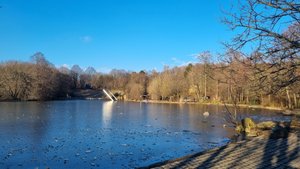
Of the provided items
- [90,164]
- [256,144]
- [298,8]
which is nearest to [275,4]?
[298,8]

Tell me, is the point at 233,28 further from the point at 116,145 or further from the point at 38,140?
the point at 38,140

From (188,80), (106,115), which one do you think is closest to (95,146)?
(106,115)

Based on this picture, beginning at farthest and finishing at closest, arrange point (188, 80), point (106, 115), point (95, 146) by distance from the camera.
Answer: point (188, 80), point (106, 115), point (95, 146)

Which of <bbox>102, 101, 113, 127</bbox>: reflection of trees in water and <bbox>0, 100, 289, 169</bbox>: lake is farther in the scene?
<bbox>102, 101, 113, 127</bbox>: reflection of trees in water

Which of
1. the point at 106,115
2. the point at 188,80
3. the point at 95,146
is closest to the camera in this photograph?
the point at 95,146

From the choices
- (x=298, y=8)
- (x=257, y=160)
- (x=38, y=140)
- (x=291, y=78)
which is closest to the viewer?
(x=298, y=8)

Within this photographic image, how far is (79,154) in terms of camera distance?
1353 cm

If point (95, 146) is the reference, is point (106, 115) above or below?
above

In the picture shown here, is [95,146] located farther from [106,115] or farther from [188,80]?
[188,80]

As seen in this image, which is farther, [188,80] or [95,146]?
[188,80]

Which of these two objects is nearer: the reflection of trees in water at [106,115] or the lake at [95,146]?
the lake at [95,146]

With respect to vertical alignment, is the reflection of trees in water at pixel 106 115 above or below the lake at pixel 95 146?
above

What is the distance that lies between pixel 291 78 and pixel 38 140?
1518cm

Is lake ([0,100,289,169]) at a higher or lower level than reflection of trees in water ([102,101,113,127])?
lower
